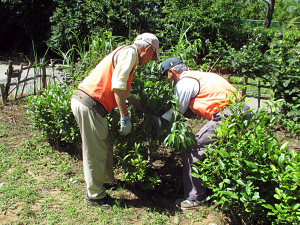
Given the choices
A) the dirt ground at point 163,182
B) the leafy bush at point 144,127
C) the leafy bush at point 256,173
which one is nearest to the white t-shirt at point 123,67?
the leafy bush at point 144,127

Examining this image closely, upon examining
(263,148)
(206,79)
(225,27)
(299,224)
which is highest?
(225,27)

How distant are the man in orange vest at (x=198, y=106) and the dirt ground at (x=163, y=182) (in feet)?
0.61

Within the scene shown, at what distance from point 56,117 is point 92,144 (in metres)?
1.16

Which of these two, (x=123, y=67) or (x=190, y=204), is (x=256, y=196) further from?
(x=123, y=67)

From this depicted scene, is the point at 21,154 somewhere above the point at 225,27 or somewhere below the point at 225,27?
below

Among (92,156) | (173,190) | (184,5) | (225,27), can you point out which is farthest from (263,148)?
(184,5)

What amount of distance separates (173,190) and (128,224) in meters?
0.80

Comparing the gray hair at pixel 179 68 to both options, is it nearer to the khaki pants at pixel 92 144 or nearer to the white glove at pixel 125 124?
the white glove at pixel 125 124

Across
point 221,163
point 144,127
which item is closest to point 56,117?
point 144,127

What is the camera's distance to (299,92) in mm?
4410

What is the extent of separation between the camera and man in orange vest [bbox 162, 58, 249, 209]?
274cm

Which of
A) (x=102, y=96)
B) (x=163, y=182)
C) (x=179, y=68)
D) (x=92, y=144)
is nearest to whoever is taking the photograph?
(x=102, y=96)

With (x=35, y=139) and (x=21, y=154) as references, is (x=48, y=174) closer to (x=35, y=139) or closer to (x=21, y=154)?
(x=21, y=154)

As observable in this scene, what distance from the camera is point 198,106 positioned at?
Answer: 9.27 ft
